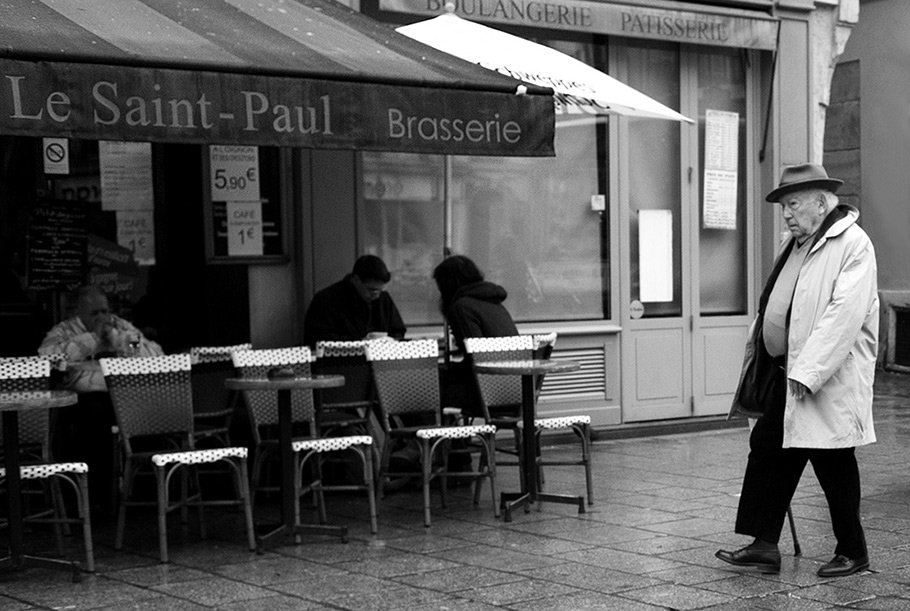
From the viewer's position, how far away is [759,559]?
22.3ft

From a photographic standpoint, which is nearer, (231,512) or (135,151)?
(231,512)

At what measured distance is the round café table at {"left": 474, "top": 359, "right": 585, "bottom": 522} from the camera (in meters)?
8.35

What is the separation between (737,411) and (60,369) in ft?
12.3

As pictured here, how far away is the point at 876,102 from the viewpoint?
1725 centimetres

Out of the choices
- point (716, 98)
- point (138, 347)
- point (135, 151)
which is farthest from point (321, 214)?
point (716, 98)

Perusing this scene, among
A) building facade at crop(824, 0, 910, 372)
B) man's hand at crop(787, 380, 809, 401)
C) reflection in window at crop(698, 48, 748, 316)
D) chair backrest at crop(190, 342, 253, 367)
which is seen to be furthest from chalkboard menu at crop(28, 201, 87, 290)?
building facade at crop(824, 0, 910, 372)

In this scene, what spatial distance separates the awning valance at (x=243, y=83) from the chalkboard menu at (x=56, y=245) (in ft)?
9.20

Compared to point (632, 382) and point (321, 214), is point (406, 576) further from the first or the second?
point (632, 382)

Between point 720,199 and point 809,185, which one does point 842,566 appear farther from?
point 720,199

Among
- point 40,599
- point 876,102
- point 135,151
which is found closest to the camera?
point 40,599

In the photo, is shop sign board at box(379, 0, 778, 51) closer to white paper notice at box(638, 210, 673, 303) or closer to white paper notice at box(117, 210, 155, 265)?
white paper notice at box(638, 210, 673, 303)

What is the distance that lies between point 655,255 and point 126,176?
4412mm

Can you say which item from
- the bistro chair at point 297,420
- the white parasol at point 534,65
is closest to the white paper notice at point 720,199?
the white parasol at point 534,65

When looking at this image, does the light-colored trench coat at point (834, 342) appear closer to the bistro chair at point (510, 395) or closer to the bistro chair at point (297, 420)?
the bistro chair at point (510, 395)
